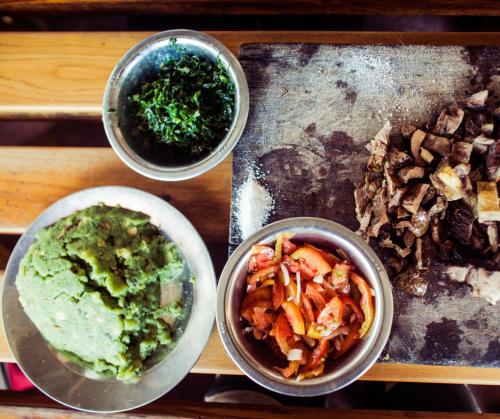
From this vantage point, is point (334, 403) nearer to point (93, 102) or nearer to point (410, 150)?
point (410, 150)

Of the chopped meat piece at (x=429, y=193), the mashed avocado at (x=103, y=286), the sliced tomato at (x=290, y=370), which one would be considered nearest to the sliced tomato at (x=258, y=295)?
the sliced tomato at (x=290, y=370)

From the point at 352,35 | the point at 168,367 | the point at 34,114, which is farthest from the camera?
the point at 34,114

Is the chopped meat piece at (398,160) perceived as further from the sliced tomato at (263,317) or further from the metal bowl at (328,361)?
the sliced tomato at (263,317)

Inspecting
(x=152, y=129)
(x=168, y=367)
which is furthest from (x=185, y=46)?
(x=168, y=367)

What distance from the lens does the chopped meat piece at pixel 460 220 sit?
5.55 feet

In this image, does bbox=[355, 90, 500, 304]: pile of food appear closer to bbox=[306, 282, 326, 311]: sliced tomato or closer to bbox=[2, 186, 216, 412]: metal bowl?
bbox=[306, 282, 326, 311]: sliced tomato

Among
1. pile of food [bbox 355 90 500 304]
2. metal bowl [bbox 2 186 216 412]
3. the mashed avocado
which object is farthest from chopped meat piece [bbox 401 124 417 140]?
the mashed avocado

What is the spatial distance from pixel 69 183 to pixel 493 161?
5.36 feet

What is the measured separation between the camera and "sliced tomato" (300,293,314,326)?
61.8 inches

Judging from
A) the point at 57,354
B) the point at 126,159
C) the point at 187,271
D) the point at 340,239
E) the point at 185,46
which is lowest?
the point at 57,354

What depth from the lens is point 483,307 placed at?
176 centimetres

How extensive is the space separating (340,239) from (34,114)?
1.44 meters

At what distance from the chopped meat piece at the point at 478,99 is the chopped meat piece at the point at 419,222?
0.42 meters

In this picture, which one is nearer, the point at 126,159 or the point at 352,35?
the point at 126,159
